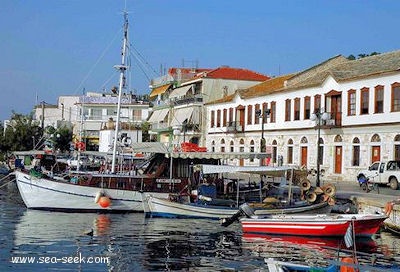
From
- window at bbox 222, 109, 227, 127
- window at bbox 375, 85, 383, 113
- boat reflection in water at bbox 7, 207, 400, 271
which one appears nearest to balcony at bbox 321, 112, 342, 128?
window at bbox 375, 85, 383, 113

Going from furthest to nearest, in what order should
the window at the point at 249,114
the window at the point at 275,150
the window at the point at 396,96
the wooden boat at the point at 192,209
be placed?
1. the window at the point at 249,114
2. the window at the point at 275,150
3. the window at the point at 396,96
4. the wooden boat at the point at 192,209

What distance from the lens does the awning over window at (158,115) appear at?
7600 cm

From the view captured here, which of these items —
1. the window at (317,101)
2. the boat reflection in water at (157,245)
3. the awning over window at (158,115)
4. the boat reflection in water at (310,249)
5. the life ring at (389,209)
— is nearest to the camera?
the boat reflection in water at (157,245)

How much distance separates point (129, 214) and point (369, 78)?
20.8 metres

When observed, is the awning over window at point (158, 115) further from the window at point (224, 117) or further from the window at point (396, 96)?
the window at point (396, 96)

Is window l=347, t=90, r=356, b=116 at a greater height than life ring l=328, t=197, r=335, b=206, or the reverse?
window l=347, t=90, r=356, b=116

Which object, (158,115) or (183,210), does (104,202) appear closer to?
(183,210)

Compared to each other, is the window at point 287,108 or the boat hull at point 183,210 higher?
the window at point 287,108

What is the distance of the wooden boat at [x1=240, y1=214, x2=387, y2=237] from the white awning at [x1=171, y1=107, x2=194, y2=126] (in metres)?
43.4

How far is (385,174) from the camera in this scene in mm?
35875

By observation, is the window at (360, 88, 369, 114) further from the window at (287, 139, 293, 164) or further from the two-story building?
the two-story building

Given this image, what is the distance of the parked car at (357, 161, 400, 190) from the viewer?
3520cm

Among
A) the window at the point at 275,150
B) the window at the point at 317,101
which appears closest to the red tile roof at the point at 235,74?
the window at the point at 275,150

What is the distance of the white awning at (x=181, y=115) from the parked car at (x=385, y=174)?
31989 mm
